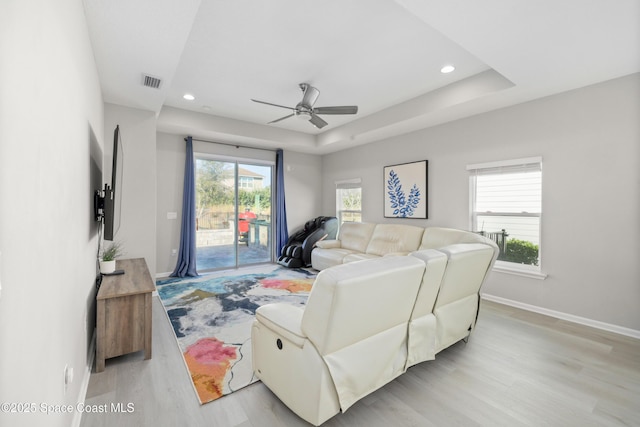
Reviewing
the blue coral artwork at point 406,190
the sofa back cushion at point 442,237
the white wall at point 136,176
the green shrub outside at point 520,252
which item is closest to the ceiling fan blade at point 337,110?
the blue coral artwork at point 406,190

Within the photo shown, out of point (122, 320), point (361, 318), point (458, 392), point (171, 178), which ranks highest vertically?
point (171, 178)

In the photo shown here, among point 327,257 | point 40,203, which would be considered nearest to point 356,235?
point 327,257

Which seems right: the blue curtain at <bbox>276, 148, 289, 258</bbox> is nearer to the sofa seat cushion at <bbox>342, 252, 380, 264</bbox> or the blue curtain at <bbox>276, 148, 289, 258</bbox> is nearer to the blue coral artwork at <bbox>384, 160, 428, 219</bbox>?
the sofa seat cushion at <bbox>342, 252, 380, 264</bbox>

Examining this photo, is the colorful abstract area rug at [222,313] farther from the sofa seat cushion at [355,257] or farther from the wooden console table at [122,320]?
the sofa seat cushion at [355,257]

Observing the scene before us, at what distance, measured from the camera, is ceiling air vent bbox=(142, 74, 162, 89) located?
2795 millimetres

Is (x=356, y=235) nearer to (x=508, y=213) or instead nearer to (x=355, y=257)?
(x=355, y=257)

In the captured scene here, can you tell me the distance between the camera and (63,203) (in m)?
1.34

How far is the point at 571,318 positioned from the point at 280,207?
5027 mm

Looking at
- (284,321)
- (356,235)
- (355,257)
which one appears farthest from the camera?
(356,235)

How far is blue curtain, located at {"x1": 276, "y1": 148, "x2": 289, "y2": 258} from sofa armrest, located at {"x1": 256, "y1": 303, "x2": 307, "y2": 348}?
4311 mm

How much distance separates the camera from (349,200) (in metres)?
6.34

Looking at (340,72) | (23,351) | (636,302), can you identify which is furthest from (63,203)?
(636,302)

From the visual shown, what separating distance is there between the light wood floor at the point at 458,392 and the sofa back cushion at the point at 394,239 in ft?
6.51

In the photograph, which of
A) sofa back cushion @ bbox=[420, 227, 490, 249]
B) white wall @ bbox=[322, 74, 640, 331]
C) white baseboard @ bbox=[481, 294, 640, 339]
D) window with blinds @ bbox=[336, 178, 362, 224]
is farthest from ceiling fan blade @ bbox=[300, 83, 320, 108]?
white baseboard @ bbox=[481, 294, 640, 339]
